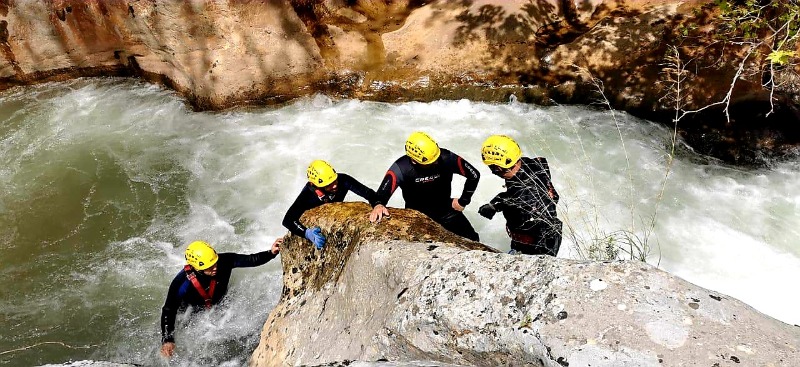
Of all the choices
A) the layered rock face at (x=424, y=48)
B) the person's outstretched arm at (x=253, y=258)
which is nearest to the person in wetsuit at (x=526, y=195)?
the person's outstretched arm at (x=253, y=258)

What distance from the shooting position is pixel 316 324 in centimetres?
360

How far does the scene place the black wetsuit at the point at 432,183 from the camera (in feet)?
15.9

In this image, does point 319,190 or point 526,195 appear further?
point 319,190

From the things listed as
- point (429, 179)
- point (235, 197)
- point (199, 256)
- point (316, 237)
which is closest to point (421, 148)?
point (429, 179)

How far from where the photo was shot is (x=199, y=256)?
498cm

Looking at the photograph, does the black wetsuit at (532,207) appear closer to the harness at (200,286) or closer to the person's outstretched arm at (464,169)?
the person's outstretched arm at (464,169)

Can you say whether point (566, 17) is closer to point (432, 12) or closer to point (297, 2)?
point (432, 12)

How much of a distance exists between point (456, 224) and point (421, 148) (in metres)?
1.08

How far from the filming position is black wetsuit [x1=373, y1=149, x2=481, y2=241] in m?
4.85

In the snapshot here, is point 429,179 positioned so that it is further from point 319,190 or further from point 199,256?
point 199,256

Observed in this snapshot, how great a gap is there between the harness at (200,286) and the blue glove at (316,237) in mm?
A: 1667

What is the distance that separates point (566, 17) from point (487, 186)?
2.81 meters

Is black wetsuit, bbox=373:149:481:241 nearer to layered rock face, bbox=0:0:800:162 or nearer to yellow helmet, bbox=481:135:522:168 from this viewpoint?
yellow helmet, bbox=481:135:522:168

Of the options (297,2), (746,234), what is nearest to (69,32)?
(297,2)
